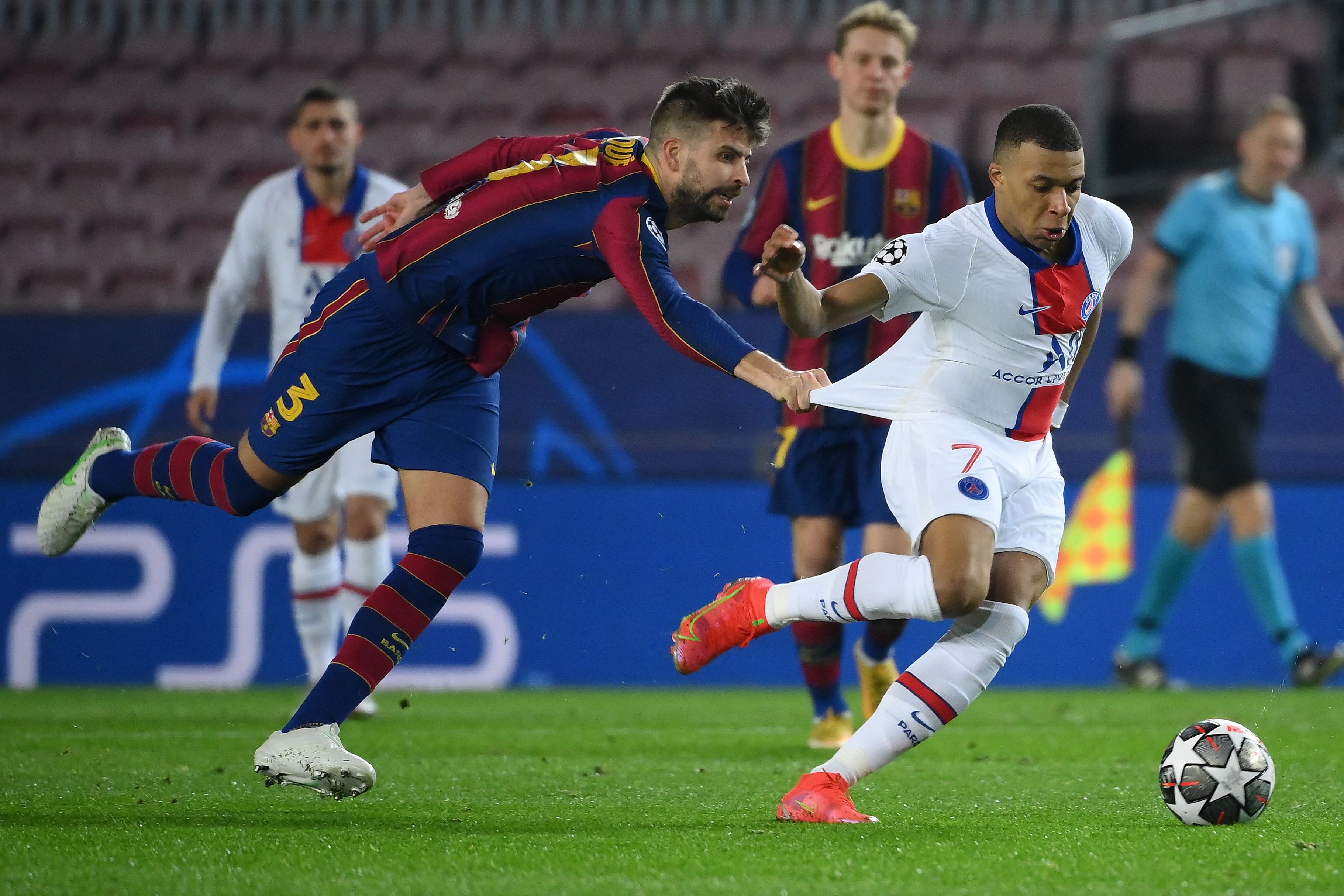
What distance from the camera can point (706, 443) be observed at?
8555 mm

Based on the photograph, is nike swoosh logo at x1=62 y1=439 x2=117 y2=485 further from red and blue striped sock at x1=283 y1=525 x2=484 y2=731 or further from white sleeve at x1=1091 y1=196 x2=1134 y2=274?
white sleeve at x1=1091 y1=196 x2=1134 y2=274

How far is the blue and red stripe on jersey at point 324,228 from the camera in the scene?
21.0ft

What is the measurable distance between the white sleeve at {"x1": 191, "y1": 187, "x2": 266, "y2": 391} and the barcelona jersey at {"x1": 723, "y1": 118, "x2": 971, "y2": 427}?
6.35 feet

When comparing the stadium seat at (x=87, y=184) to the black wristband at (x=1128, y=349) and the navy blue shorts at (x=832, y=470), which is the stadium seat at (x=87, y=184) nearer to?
the black wristband at (x=1128, y=349)

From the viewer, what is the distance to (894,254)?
3.85 metres

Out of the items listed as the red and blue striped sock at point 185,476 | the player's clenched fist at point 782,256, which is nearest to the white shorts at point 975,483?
the player's clenched fist at point 782,256

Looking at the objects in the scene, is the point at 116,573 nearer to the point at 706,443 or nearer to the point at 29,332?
the point at 29,332


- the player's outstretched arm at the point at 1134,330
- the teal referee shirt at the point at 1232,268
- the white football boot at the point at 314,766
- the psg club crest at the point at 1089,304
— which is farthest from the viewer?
the teal referee shirt at the point at 1232,268

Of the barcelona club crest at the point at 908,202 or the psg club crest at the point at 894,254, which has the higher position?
the barcelona club crest at the point at 908,202

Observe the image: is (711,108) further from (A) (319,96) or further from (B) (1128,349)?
(B) (1128,349)

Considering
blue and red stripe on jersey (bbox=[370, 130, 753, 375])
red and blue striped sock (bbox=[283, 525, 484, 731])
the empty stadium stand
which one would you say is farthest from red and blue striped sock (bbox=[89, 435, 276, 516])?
the empty stadium stand

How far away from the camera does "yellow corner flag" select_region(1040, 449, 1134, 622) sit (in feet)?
27.1

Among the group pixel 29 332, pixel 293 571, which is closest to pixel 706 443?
pixel 293 571

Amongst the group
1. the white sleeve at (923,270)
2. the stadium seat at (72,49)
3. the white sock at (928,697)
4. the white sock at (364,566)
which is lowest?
the white sock at (364,566)
